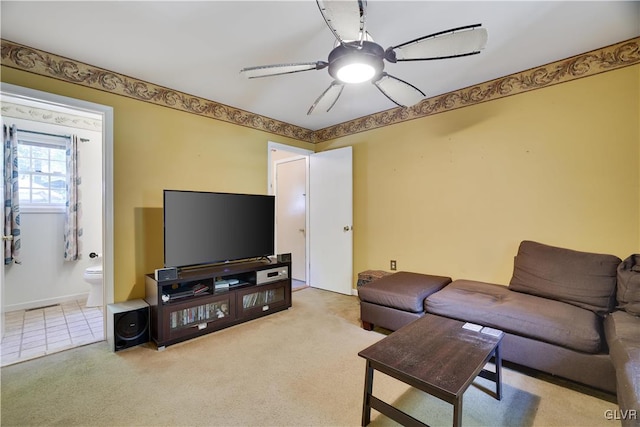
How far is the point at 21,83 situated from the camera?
2.24m

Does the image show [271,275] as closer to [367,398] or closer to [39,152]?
[367,398]

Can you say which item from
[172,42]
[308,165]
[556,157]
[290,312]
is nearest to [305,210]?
[308,165]

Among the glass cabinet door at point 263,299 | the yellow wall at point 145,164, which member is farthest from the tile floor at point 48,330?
the glass cabinet door at point 263,299

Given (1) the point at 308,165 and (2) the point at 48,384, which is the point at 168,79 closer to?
(1) the point at 308,165

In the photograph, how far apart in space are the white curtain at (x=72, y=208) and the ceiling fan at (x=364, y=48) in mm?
3406

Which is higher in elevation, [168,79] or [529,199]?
[168,79]

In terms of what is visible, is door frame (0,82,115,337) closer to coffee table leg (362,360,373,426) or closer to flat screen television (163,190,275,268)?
flat screen television (163,190,275,268)

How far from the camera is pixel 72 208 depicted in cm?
373

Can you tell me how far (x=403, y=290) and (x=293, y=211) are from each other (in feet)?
8.79

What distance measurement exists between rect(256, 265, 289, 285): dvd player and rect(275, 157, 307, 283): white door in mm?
1287

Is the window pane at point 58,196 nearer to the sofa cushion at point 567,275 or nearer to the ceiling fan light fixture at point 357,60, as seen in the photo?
the ceiling fan light fixture at point 357,60

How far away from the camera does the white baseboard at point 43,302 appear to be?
11.1 feet

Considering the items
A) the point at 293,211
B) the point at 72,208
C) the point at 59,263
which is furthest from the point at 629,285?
the point at 59,263

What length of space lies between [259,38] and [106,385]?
2695 millimetres
